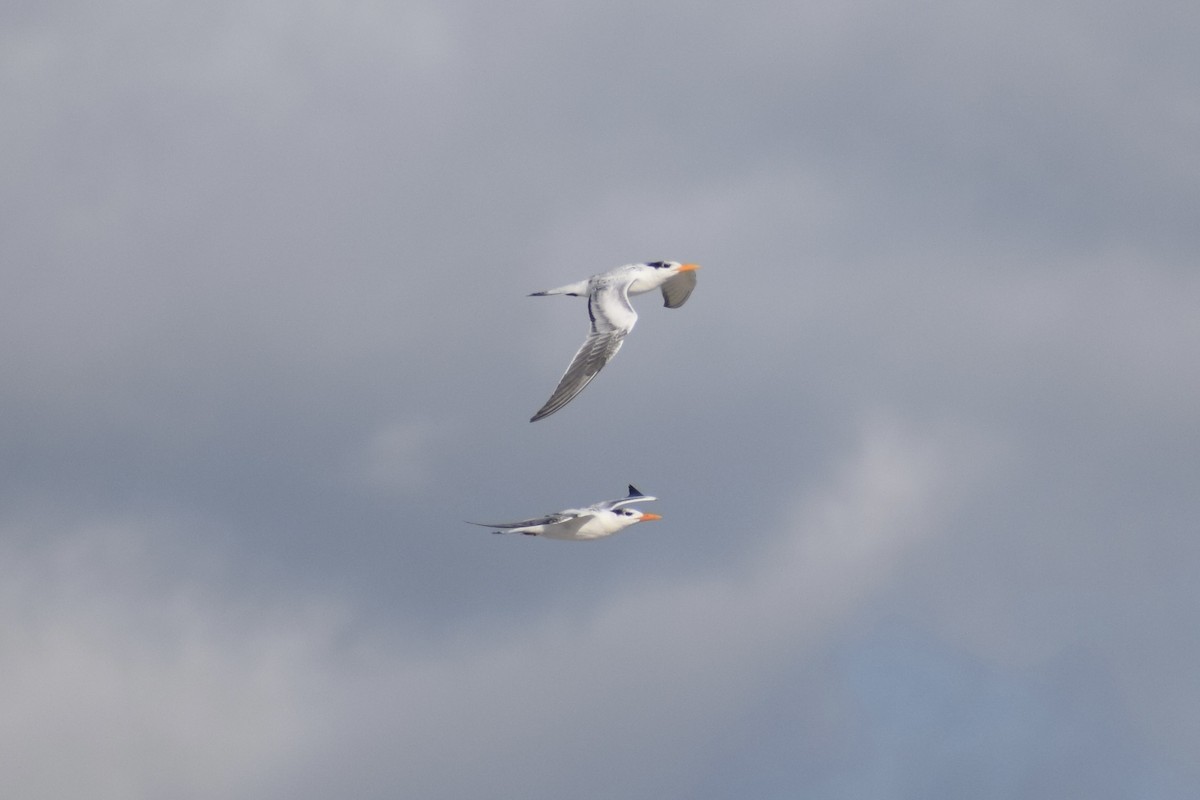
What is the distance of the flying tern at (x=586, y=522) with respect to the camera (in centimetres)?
5853

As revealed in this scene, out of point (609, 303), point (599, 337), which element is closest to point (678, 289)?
point (609, 303)

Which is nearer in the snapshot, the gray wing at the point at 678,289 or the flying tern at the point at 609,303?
the flying tern at the point at 609,303

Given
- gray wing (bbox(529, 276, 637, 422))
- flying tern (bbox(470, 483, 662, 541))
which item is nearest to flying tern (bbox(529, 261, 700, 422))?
gray wing (bbox(529, 276, 637, 422))

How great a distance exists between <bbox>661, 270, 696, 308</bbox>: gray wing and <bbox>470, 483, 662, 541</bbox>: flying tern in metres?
12.5

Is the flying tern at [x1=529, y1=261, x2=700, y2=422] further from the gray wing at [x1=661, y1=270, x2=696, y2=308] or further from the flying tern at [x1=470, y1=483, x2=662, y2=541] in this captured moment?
the flying tern at [x1=470, y1=483, x2=662, y2=541]

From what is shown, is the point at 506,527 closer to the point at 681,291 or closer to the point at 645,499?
the point at 645,499

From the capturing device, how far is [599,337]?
5828cm

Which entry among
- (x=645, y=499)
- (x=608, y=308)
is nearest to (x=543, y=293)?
(x=608, y=308)

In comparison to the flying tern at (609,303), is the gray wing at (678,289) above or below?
above

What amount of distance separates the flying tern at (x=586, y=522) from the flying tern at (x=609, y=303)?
5867mm

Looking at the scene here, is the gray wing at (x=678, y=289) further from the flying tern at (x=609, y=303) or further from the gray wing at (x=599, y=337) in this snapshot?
the gray wing at (x=599, y=337)

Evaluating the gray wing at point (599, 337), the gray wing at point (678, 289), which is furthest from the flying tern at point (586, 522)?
the gray wing at point (678, 289)

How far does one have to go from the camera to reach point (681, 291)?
72688 mm

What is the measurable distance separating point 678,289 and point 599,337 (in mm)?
14874
